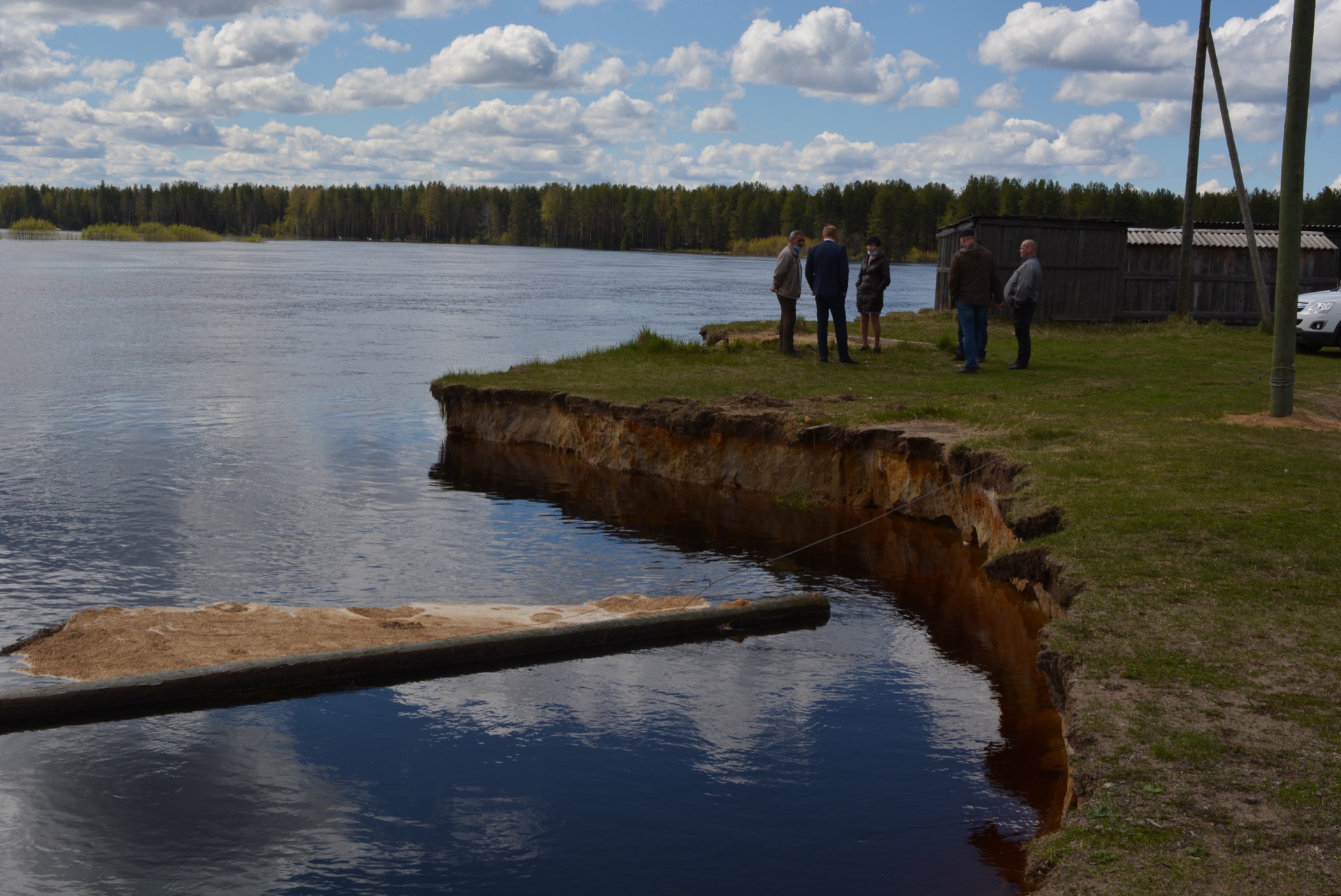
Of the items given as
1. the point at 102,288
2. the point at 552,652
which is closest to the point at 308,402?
the point at 552,652

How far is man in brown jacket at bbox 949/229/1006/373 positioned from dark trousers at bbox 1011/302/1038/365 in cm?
33

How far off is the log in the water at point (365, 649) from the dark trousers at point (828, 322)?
954cm

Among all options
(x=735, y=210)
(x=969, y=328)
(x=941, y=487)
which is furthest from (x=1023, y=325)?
(x=735, y=210)

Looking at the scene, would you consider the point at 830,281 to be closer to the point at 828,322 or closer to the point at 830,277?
the point at 830,277

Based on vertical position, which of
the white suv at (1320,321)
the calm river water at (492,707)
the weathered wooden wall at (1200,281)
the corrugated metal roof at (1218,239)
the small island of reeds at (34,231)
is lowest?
the calm river water at (492,707)

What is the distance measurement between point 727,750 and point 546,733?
45.4 inches

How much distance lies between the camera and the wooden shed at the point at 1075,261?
27.8m

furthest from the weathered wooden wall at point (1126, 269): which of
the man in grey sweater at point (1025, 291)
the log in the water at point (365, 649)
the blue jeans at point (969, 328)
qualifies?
the log in the water at point (365, 649)

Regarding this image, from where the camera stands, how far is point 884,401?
593 inches

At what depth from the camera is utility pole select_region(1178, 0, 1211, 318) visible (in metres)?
25.3

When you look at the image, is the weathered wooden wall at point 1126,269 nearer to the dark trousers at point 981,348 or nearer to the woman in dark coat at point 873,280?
the dark trousers at point 981,348

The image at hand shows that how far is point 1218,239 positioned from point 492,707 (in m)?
27.6

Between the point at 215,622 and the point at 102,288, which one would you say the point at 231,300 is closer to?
the point at 102,288

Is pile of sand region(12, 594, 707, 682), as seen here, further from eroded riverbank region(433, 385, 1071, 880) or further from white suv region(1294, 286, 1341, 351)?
white suv region(1294, 286, 1341, 351)
